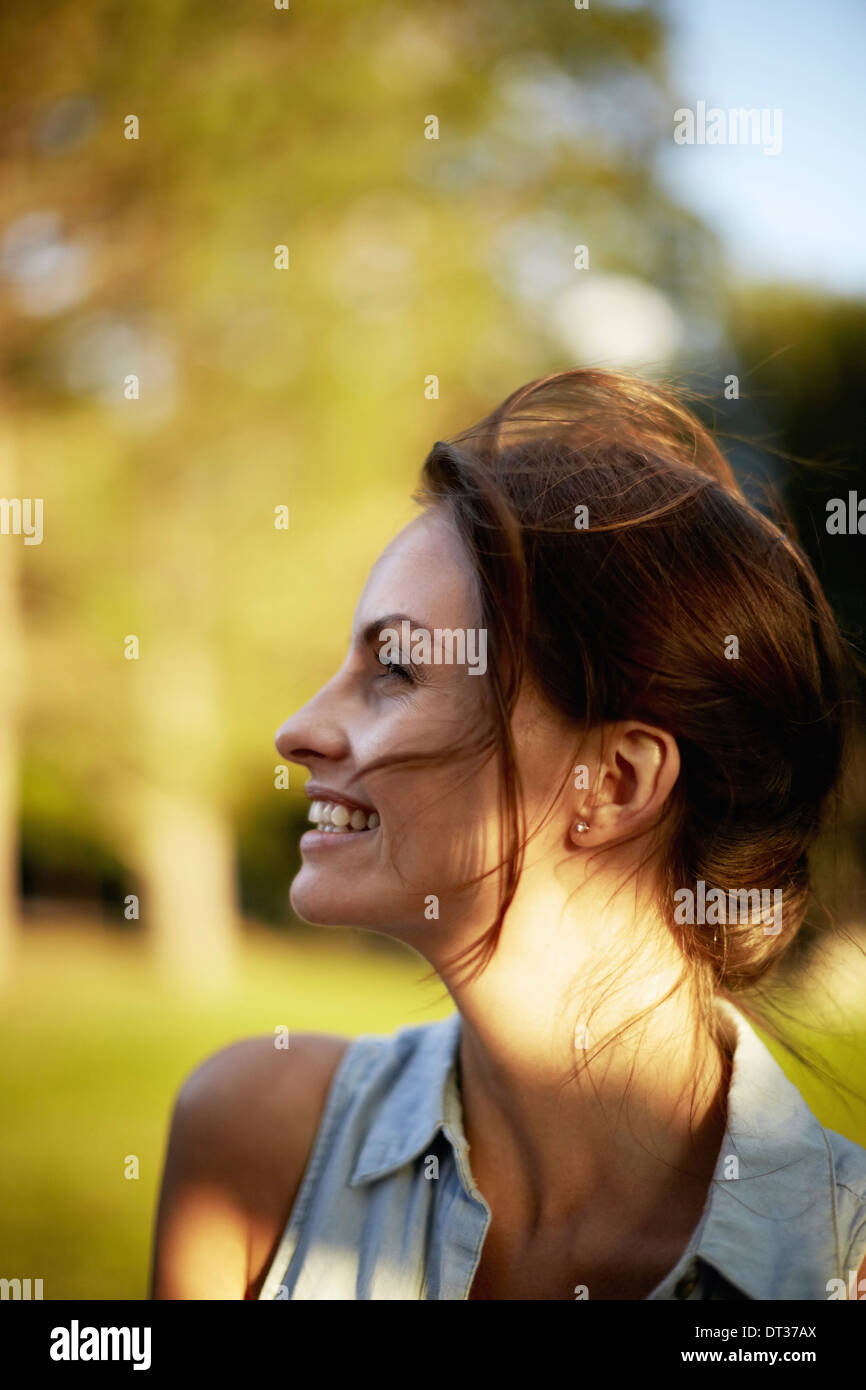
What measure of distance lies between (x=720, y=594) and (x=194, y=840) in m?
4.88

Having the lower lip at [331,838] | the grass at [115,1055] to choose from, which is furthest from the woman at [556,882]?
the grass at [115,1055]

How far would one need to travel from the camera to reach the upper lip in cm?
113

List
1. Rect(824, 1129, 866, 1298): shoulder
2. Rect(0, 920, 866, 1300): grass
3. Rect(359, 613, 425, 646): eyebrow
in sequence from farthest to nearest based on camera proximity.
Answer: Rect(0, 920, 866, 1300): grass
Rect(359, 613, 425, 646): eyebrow
Rect(824, 1129, 866, 1298): shoulder

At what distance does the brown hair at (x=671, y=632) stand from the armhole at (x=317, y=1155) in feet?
0.86

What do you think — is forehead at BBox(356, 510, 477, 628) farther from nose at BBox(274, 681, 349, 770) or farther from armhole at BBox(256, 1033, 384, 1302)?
armhole at BBox(256, 1033, 384, 1302)

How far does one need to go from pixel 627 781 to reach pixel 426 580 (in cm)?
30

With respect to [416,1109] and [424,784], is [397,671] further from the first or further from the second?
[416,1109]

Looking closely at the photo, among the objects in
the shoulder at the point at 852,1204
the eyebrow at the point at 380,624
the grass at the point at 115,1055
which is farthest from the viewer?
the grass at the point at 115,1055

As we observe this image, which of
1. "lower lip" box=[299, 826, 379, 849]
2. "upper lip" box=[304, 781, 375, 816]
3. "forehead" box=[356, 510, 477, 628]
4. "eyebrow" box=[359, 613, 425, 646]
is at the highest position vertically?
"forehead" box=[356, 510, 477, 628]

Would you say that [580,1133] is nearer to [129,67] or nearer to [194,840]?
[129,67]

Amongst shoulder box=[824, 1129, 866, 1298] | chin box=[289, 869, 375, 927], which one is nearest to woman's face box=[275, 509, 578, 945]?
chin box=[289, 869, 375, 927]

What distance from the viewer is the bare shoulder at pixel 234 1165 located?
115 centimetres

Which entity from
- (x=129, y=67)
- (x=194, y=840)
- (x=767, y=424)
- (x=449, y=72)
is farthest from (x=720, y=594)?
(x=194, y=840)

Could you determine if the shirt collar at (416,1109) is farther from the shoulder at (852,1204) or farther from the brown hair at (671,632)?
the shoulder at (852,1204)
